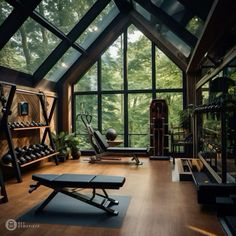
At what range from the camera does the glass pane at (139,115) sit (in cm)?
844

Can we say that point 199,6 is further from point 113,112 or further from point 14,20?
point 113,112

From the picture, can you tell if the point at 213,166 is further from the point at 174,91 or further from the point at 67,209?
the point at 174,91

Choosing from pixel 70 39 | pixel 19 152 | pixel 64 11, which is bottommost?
pixel 19 152

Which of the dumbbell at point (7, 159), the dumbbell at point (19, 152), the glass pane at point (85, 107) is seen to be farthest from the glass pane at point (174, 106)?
the dumbbell at point (7, 159)

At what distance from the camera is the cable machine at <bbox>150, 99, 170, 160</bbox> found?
760 cm

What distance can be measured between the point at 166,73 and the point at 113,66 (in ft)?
5.83

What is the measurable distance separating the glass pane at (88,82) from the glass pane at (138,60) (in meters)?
1.19

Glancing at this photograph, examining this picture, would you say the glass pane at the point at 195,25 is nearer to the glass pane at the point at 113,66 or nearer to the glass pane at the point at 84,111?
the glass pane at the point at 113,66

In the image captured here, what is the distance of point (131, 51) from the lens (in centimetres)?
854

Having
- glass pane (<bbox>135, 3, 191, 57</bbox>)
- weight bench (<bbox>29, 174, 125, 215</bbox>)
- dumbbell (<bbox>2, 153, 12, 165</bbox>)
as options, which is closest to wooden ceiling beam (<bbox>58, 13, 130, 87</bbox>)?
glass pane (<bbox>135, 3, 191, 57</bbox>)

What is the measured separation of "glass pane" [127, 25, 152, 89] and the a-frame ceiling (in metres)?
0.26

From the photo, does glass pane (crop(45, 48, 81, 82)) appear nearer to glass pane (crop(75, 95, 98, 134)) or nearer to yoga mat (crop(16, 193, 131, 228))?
glass pane (crop(75, 95, 98, 134))

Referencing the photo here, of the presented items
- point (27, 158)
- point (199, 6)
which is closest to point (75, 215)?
point (27, 158)

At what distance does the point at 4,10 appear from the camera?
15.1ft
